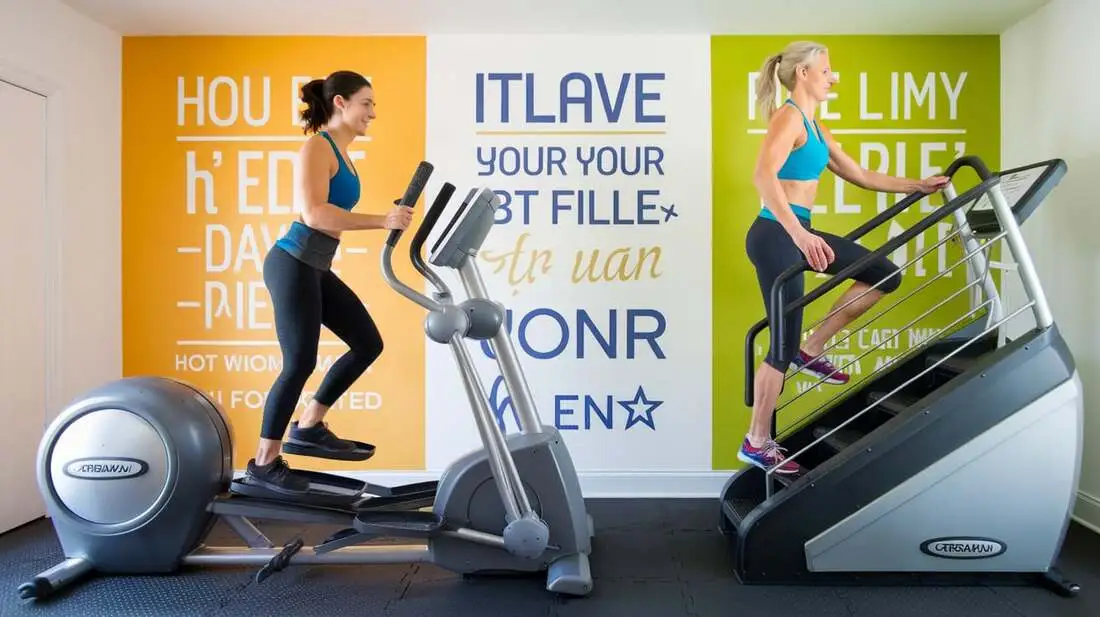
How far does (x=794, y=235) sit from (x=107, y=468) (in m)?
2.69

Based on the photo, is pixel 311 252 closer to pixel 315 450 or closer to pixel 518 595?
pixel 315 450

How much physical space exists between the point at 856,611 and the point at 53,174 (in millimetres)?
3909

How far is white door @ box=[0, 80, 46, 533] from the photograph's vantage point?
3.03 meters

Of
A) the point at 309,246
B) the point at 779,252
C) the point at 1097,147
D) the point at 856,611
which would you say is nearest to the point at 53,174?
the point at 309,246

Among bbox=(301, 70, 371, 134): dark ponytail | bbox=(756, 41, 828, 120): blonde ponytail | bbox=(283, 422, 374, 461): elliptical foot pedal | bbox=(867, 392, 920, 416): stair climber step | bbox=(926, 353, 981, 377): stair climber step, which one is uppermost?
bbox=(756, 41, 828, 120): blonde ponytail

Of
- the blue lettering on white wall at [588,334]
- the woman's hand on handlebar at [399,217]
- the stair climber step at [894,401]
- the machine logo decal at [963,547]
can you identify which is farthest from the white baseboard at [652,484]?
the woman's hand on handlebar at [399,217]

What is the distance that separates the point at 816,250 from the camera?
2645mm

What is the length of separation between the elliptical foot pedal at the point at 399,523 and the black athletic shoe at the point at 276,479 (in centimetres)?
34

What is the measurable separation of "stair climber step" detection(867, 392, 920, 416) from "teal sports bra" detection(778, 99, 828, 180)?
96cm

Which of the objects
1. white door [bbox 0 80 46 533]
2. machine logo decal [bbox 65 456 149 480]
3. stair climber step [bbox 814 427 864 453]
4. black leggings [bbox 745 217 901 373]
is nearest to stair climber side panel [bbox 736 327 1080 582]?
stair climber step [bbox 814 427 864 453]

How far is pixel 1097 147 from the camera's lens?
2.97 metres

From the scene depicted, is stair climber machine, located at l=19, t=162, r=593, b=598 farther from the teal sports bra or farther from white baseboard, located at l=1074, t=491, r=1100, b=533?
white baseboard, located at l=1074, t=491, r=1100, b=533

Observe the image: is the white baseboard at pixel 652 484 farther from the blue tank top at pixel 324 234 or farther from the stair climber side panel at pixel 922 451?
the blue tank top at pixel 324 234

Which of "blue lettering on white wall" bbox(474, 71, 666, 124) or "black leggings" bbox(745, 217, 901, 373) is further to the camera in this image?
"blue lettering on white wall" bbox(474, 71, 666, 124)
